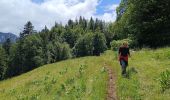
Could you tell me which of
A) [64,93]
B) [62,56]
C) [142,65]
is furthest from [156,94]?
[62,56]

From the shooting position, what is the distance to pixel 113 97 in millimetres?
20062

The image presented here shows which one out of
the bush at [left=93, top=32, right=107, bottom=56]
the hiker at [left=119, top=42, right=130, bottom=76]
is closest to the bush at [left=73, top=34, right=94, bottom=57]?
the bush at [left=93, top=32, right=107, bottom=56]

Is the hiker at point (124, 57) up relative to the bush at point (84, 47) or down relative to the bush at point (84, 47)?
down

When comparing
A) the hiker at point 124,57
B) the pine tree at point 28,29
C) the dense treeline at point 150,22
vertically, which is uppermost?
the pine tree at point 28,29

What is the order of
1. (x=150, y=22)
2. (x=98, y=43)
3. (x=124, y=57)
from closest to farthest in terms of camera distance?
(x=124, y=57), (x=150, y=22), (x=98, y=43)

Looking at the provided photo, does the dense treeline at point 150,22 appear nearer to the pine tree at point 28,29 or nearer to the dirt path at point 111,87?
the dirt path at point 111,87

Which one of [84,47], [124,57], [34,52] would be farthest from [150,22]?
[84,47]

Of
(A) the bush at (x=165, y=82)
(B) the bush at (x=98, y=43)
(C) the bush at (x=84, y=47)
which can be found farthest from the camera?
(B) the bush at (x=98, y=43)

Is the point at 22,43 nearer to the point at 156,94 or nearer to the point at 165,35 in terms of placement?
the point at 165,35

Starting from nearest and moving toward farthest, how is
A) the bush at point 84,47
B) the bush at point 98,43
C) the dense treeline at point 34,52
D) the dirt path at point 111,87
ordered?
the dirt path at point 111,87
the dense treeline at point 34,52
the bush at point 84,47
the bush at point 98,43

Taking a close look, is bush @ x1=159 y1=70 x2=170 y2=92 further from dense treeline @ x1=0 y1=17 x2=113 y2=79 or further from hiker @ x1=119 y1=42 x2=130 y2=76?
dense treeline @ x1=0 y1=17 x2=113 y2=79

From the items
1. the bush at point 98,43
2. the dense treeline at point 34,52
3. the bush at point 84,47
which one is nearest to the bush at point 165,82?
the dense treeline at point 34,52

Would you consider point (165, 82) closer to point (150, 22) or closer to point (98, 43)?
point (150, 22)

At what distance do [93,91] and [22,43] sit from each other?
13466 centimetres
